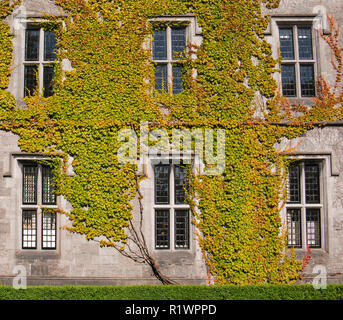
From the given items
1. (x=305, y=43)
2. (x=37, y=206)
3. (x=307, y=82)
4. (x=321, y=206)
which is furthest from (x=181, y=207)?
(x=305, y=43)

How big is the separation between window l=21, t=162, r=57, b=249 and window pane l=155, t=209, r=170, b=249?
9.25 feet

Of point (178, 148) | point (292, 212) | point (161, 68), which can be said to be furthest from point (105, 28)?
point (292, 212)

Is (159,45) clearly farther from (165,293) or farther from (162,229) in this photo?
(165,293)

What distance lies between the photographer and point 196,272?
26.3 feet

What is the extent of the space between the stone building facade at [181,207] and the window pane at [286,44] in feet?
0.10

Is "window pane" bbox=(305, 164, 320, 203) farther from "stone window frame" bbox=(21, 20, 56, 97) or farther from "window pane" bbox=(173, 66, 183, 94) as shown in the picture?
"stone window frame" bbox=(21, 20, 56, 97)

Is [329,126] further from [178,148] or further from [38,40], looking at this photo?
[38,40]

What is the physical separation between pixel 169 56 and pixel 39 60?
3720 millimetres

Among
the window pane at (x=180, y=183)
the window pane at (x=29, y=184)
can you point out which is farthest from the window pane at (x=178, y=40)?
the window pane at (x=29, y=184)

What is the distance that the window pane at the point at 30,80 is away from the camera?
866 cm
